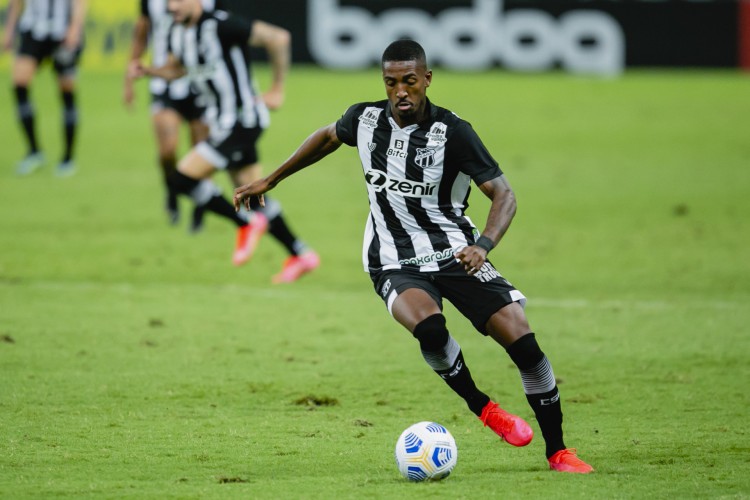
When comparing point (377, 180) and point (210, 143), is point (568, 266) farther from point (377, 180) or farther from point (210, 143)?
point (377, 180)

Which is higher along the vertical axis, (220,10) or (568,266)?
(220,10)

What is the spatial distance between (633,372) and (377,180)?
256 cm

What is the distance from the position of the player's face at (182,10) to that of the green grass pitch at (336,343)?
223cm

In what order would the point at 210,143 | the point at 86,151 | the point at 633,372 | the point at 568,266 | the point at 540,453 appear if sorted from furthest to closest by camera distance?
1. the point at 86,151
2. the point at 568,266
3. the point at 210,143
4. the point at 633,372
5. the point at 540,453

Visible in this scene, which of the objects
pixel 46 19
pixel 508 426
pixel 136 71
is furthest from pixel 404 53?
pixel 46 19

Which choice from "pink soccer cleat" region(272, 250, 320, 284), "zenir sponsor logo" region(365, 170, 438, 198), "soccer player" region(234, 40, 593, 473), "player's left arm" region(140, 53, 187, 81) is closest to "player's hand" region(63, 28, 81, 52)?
"player's left arm" region(140, 53, 187, 81)

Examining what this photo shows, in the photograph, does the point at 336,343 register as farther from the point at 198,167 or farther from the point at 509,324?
the point at 509,324

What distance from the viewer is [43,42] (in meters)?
15.8

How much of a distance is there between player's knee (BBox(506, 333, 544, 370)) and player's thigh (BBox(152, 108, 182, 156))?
25.6 feet

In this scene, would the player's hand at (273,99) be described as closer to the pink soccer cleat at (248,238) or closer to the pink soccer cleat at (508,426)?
the pink soccer cleat at (248,238)

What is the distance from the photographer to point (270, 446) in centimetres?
602

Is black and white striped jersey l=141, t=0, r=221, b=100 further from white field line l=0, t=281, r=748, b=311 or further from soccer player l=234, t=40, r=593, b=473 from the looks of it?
soccer player l=234, t=40, r=593, b=473

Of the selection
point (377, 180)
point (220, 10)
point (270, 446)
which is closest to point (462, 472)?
point (270, 446)

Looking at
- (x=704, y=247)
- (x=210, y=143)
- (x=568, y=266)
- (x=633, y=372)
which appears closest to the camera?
(x=633, y=372)
